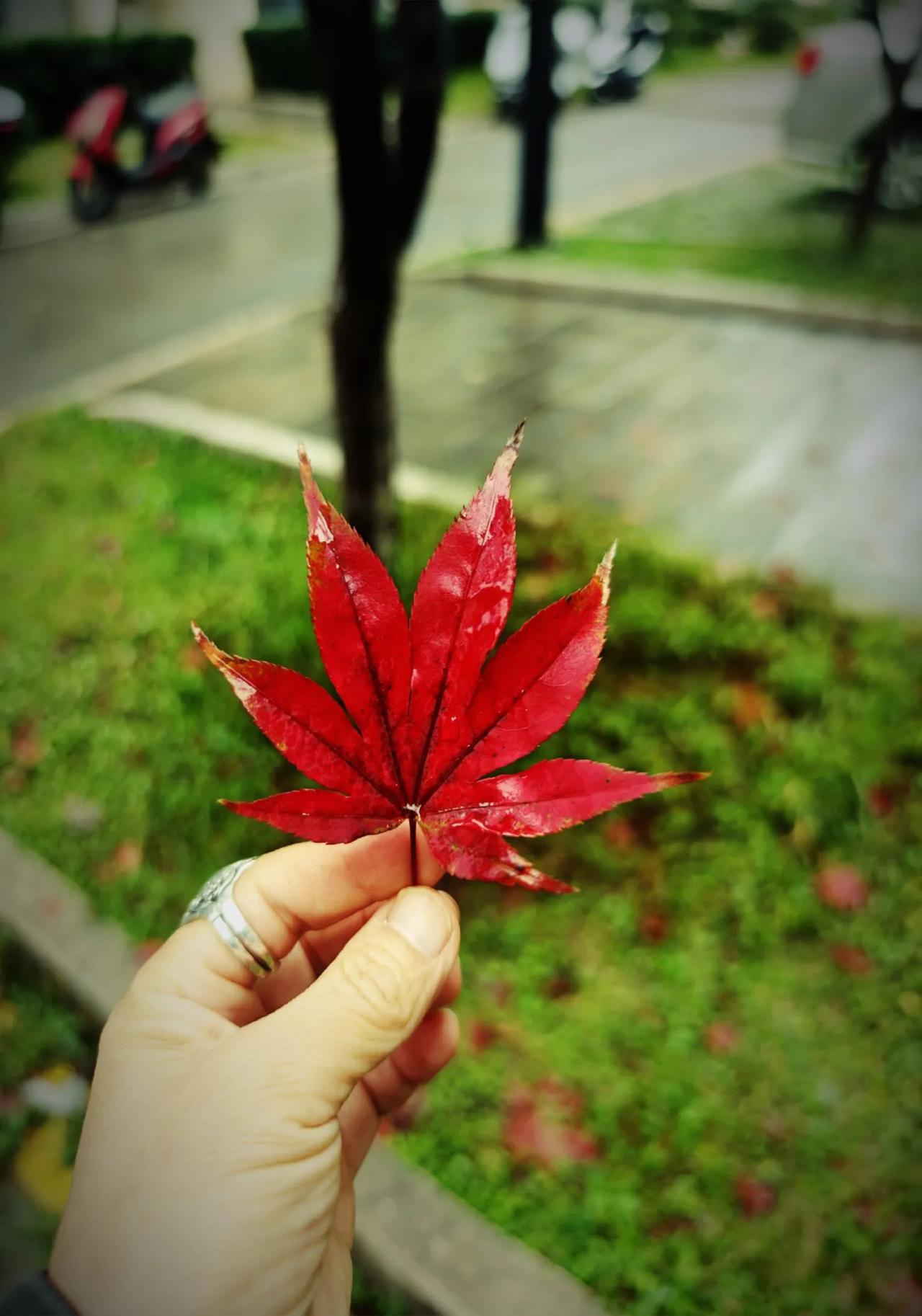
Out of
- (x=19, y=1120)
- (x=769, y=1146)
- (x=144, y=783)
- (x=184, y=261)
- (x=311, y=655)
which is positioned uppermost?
(x=184, y=261)

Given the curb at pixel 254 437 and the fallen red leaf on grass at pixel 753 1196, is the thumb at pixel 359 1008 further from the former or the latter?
the curb at pixel 254 437

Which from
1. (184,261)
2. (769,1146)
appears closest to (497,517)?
(769,1146)

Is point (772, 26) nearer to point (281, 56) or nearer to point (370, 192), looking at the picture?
point (281, 56)

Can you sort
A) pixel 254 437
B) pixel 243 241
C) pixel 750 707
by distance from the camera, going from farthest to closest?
pixel 243 241 < pixel 254 437 < pixel 750 707

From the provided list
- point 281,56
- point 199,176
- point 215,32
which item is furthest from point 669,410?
point 281,56

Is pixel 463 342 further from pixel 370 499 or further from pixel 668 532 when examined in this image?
pixel 370 499

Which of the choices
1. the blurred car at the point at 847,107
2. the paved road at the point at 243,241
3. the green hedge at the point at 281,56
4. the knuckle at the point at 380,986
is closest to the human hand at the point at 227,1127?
the knuckle at the point at 380,986
